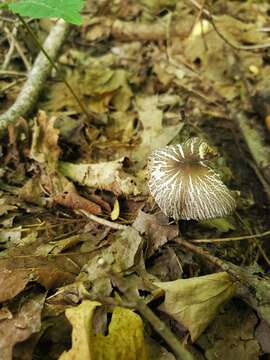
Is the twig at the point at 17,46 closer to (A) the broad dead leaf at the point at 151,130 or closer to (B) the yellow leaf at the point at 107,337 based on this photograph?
(A) the broad dead leaf at the point at 151,130

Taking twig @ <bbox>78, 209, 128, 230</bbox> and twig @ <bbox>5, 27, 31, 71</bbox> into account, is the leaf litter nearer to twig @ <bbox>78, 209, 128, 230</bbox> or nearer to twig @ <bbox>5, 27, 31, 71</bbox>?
twig @ <bbox>78, 209, 128, 230</bbox>

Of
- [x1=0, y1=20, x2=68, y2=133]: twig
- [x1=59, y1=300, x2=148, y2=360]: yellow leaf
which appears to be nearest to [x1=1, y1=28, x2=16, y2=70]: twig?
[x1=0, y1=20, x2=68, y2=133]: twig

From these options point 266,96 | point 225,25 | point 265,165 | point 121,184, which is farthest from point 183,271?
point 225,25

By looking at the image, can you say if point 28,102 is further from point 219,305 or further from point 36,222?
point 219,305

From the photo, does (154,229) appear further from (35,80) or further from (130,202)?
(35,80)

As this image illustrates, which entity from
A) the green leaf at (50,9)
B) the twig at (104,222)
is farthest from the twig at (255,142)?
the green leaf at (50,9)

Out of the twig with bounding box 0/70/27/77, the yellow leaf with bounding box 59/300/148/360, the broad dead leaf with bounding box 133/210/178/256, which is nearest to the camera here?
the yellow leaf with bounding box 59/300/148/360

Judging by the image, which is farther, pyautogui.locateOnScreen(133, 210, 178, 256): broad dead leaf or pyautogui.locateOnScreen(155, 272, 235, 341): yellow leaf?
pyautogui.locateOnScreen(133, 210, 178, 256): broad dead leaf
